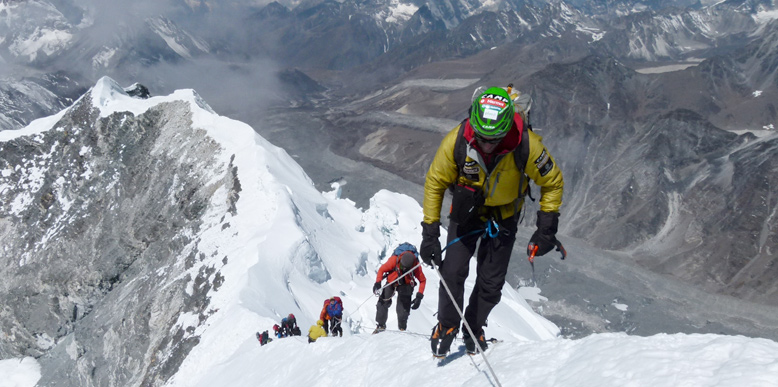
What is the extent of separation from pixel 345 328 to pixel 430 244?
1215 cm

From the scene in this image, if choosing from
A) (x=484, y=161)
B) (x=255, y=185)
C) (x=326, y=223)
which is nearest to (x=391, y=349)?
(x=484, y=161)

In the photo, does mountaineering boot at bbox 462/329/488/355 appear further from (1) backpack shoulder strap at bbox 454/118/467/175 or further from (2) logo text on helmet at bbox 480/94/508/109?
(2) logo text on helmet at bbox 480/94/508/109

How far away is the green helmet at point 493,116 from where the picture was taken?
19.0 ft

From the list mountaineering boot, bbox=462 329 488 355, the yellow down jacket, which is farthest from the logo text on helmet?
mountaineering boot, bbox=462 329 488 355

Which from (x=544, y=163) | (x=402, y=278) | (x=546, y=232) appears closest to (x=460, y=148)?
(x=544, y=163)

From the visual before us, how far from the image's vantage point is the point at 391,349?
9.28 meters

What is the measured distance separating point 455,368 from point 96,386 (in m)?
21.6

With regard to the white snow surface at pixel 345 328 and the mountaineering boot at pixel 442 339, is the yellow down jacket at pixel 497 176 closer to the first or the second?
the mountaineering boot at pixel 442 339

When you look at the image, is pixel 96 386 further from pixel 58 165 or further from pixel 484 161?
pixel 484 161

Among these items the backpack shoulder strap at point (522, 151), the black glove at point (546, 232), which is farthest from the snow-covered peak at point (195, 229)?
the backpack shoulder strap at point (522, 151)

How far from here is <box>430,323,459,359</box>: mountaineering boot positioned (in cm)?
749

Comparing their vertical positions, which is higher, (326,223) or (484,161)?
(484,161)

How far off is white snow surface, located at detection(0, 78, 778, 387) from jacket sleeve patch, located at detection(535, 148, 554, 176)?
7.53 ft

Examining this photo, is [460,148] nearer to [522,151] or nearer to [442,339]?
[522,151]
